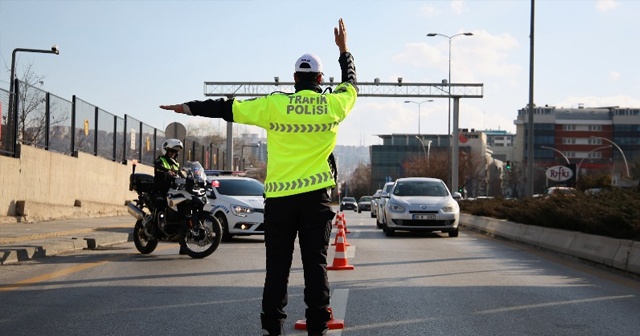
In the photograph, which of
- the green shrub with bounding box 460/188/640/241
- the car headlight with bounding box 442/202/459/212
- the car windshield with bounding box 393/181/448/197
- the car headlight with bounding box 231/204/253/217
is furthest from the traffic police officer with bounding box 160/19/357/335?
the car windshield with bounding box 393/181/448/197

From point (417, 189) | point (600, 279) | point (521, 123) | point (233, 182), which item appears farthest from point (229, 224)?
point (521, 123)

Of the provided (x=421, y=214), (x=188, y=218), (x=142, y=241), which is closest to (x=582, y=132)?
(x=421, y=214)

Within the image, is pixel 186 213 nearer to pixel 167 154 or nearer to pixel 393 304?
pixel 167 154

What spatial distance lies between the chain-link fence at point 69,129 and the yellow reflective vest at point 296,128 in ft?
54.4

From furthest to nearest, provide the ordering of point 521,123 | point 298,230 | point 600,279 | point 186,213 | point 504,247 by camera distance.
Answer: point 521,123 → point 504,247 → point 186,213 → point 600,279 → point 298,230

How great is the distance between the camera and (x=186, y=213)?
1434 centimetres

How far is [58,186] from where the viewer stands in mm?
25656

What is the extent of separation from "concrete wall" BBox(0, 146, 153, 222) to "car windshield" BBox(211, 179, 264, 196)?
5003 mm

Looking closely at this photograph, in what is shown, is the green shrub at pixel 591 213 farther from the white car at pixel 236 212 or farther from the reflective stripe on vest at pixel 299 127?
the reflective stripe on vest at pixel 299 127

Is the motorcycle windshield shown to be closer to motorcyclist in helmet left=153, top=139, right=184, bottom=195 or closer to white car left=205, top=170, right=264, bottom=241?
motorcyclist in helmet left=153, top=139, right=184, bottom=195

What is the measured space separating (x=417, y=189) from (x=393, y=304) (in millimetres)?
16015

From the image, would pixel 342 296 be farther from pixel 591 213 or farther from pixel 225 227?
pixel 225 227

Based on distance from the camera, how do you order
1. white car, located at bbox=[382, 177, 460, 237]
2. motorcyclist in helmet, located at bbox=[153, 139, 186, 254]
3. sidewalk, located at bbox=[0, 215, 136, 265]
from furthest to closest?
white car, located at bbox=[382, 177, 460, 237], motorcyclist in helmet, located at bbox=[153, 139, 186, 254], sidewalk, located at bbox=[0, 215, 136, 265]

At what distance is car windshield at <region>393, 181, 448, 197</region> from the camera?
81.4 ft
